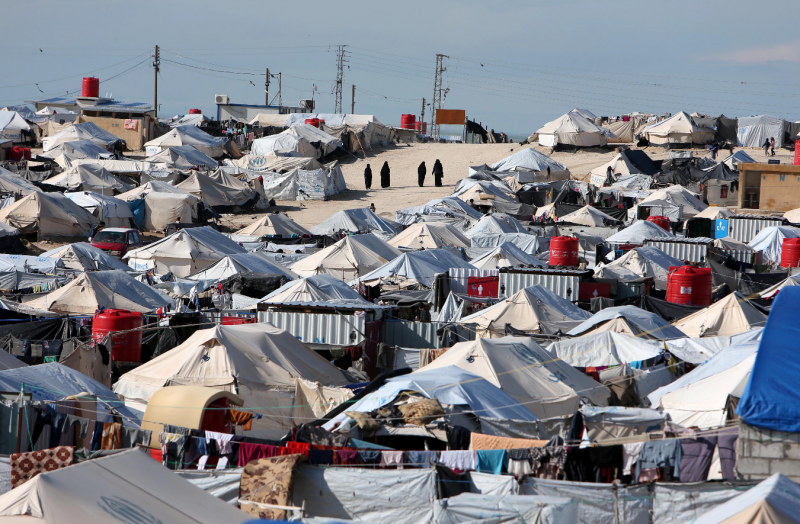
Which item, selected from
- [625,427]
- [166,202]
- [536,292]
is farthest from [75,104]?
[625,427]

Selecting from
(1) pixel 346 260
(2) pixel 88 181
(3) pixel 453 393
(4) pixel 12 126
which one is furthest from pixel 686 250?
(4) pixel 12 126

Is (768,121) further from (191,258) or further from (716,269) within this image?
(191,258)

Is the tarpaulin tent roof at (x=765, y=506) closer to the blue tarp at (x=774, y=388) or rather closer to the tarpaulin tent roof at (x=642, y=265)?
the blue tarp at (x=774, y=388)

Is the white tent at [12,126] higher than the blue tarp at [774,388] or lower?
higher

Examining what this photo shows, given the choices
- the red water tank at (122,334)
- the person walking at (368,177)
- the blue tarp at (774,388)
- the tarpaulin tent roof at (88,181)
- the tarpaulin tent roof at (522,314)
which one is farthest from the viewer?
the person walking at (368,177)

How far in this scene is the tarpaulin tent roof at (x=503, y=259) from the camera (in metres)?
29.5

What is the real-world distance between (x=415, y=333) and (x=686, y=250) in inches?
551

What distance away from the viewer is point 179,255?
3127 cm

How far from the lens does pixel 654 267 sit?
29.2 metres

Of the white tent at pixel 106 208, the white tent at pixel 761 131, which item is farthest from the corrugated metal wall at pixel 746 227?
the white tent at pixel 761 131

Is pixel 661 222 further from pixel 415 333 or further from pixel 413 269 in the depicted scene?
pixel 415 333

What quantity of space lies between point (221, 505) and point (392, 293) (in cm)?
1695

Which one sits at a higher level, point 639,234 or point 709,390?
point 639,234

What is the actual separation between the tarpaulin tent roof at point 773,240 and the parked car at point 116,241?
22.0 m
